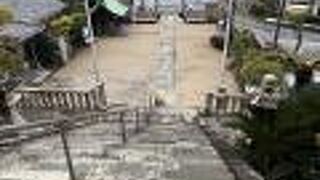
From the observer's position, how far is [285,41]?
3075cm

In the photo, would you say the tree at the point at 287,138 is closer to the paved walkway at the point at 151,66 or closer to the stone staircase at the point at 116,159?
the stone staircase at the point at 116,159

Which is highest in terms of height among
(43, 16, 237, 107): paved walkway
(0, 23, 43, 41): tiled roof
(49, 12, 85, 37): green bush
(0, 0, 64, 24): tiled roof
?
(0, 0, 64, 24): tiled roof

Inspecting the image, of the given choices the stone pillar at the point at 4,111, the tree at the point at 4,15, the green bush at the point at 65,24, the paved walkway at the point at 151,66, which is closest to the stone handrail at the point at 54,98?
the stone pillar at the point at 4,111

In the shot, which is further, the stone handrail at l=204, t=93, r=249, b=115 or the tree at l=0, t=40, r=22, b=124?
the tree at l=0, t=40, r=22, b=124

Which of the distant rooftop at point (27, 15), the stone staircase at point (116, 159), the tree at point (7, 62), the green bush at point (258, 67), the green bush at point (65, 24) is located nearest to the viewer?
the stone staircase at point (116, 159)

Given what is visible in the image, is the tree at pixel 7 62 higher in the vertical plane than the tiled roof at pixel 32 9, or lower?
lower

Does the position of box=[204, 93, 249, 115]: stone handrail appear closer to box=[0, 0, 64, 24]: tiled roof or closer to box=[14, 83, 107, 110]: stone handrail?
box=[14, 83, 107, 110]: stone handrail

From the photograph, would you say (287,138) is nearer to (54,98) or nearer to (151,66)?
(54,98)

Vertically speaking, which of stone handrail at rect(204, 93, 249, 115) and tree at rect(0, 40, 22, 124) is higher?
tree at rect(0, 40, 22, 124)

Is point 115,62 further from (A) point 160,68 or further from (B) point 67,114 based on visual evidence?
(B) point 67,114

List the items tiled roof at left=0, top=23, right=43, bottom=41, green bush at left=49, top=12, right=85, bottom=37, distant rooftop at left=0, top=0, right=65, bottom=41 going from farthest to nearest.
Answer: green bush at left=49, top=12, right=85, bottom=37 < distant rooftop at left=0, top=0, right=65, bottom=41 < tiled roof at left=0, top=23, right=43, bottom=41

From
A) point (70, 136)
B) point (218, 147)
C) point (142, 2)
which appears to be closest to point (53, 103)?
point (70, 136)

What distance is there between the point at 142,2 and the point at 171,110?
946 inches

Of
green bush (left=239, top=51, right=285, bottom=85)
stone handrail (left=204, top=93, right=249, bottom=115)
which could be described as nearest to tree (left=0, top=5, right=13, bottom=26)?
green bush (left=239, top=51, right=285, bottom=85)
